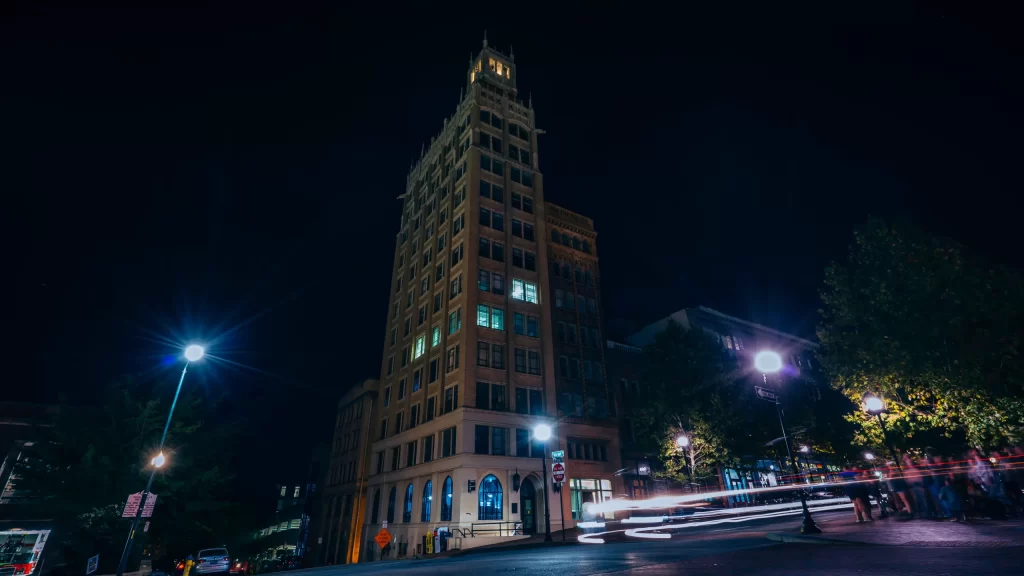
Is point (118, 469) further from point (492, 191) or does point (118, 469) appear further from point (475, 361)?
point (492, 191)

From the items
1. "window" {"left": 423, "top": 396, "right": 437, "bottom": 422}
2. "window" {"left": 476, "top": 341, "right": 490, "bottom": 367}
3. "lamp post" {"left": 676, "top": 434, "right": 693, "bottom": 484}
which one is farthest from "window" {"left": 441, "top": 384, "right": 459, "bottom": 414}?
"lamp post" {"left": 676, "top": 434, "right": 693, "bottom": 484}

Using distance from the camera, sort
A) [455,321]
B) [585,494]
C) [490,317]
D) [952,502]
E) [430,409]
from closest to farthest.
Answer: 1. [952,502]
2. [585,494]
3. [490,317]
4. [430,409]
5. [455,321]

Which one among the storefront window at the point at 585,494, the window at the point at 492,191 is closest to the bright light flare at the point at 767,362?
the storefront window at the point at 585,494

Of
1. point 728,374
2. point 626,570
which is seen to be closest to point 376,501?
point 728,374

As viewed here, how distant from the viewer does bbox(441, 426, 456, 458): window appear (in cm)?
3608

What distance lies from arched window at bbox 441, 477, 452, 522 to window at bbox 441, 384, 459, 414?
5.53 metres

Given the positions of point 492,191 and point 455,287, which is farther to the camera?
point 492,191

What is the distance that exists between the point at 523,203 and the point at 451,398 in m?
23.3

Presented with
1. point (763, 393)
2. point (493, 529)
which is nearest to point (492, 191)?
point (493, 529)

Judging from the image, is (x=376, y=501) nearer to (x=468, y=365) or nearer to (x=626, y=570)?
(x=468, y=365)

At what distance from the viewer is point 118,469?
2316 cm

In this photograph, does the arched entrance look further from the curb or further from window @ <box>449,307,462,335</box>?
the curb

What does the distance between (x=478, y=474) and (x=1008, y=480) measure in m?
28.3

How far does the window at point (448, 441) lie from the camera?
36078mm
